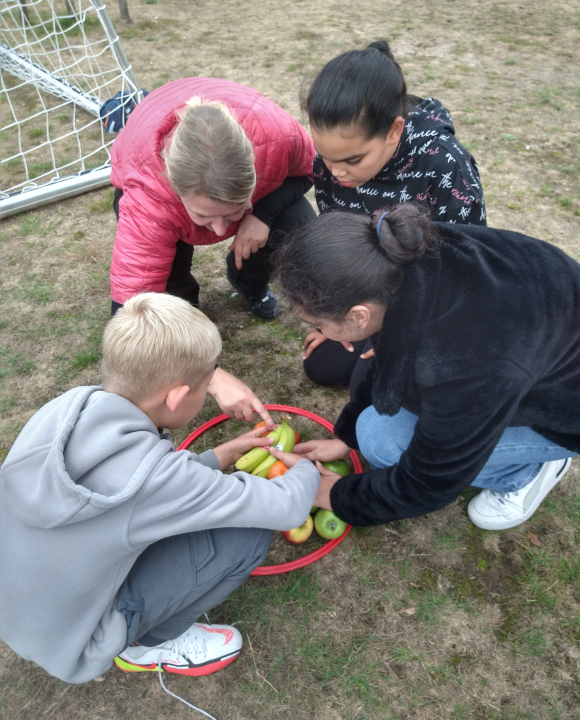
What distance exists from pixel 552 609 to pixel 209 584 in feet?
5.36

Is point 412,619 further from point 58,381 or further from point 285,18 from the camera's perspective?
point 285,18

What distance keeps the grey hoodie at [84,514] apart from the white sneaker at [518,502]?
144 cm

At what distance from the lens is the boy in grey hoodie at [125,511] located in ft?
4.85

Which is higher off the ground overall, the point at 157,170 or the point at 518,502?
the point at 157,170

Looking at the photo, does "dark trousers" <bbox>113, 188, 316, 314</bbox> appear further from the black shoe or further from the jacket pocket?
the jacket pocket

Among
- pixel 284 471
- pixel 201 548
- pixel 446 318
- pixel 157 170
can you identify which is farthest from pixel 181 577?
pixel 157 170

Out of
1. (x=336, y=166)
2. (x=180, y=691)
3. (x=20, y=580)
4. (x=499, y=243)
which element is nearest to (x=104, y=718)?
(x=180, y=691)

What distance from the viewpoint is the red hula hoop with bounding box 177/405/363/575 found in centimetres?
240

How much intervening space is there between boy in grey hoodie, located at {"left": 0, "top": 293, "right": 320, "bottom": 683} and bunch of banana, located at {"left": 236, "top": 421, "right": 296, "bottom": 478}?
50 centimetres

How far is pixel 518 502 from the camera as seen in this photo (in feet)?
8.13

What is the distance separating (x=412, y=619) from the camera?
2.30m

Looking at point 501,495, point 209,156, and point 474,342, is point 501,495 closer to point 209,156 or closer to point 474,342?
point 474,342

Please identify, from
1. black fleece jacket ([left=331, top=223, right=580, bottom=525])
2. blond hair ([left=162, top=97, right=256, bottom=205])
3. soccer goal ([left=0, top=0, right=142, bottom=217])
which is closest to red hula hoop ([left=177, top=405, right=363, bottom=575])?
black fleece jacket ([left=331, top=223, right=580, bottom=525])

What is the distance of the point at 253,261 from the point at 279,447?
1440 mm
